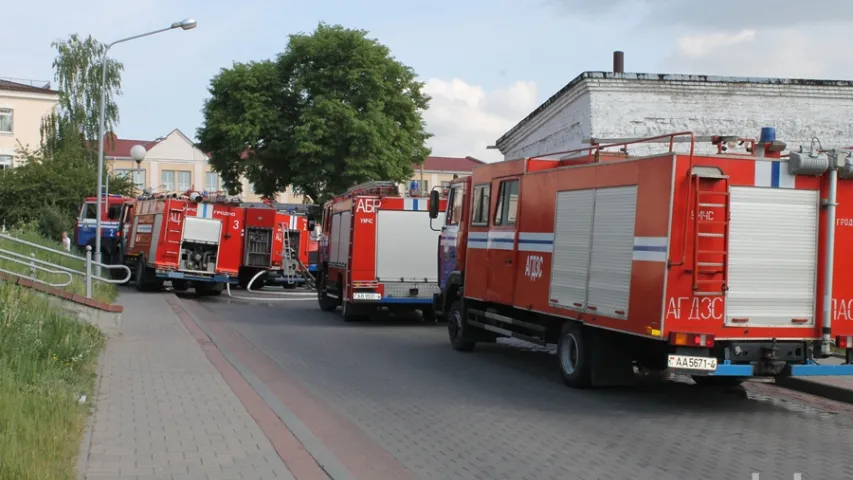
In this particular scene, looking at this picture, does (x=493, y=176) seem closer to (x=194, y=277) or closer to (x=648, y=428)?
(x=648, y=428)

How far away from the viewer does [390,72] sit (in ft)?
151

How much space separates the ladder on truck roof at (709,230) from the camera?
9000 mm

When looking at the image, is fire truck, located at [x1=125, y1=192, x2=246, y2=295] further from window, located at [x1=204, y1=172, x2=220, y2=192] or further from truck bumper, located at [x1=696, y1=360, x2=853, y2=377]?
window, located at [x1=204, y1=172, x2=220, y2=192]

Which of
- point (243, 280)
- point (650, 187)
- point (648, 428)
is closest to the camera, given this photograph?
point (648, 428)

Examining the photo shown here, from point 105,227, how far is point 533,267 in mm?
26892

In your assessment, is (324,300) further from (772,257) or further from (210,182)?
(210,182)

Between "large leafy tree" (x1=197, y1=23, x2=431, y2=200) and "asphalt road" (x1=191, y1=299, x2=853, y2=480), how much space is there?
29469 millimetres

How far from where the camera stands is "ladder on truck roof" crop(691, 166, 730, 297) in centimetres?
900

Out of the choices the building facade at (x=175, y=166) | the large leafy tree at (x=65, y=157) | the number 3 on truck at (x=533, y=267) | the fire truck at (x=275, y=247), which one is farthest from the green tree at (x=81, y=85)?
the number 3 on truck at (x=533, y=267)

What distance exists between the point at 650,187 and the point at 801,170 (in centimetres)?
154

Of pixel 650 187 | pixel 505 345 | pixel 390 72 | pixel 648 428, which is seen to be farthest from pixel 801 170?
pixel 390 72

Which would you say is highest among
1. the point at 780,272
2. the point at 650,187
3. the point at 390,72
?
the point at 390,72

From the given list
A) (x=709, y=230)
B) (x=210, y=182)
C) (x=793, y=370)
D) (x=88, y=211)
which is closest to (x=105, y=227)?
(x=88, y=211)

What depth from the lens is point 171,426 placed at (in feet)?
26.8
